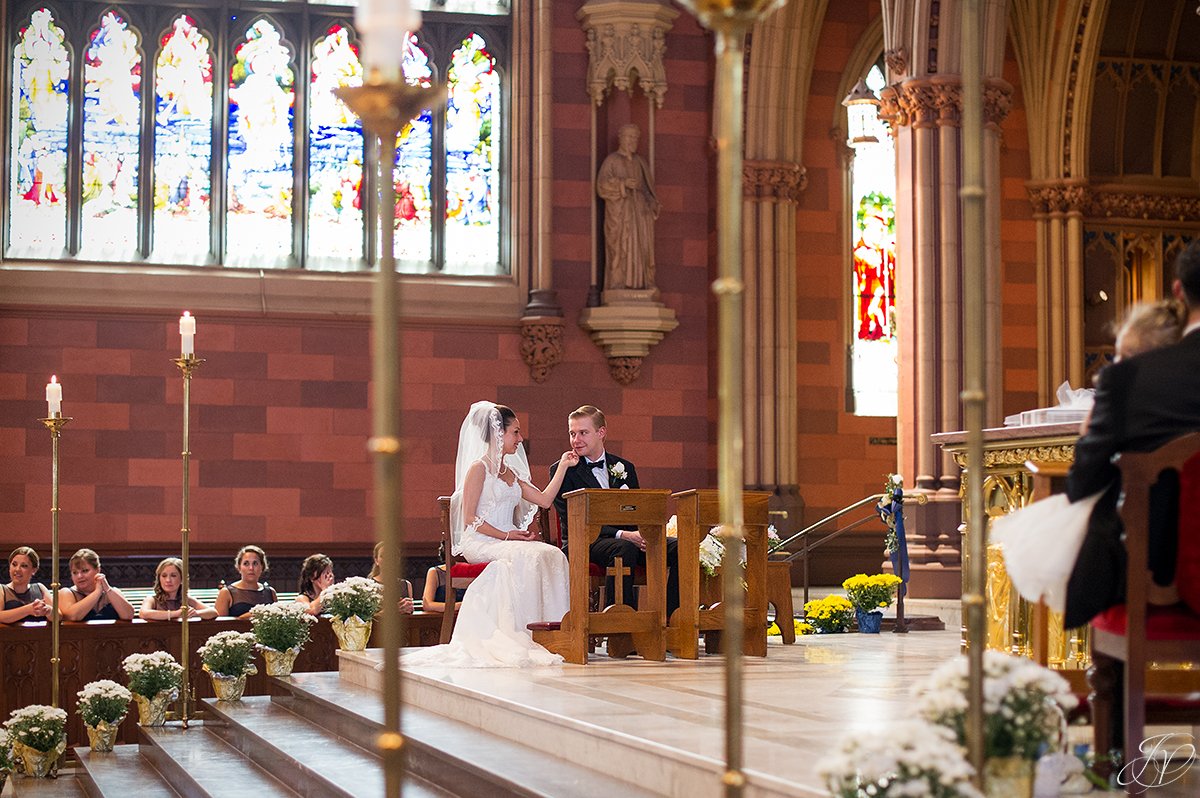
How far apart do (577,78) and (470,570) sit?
26.1ft

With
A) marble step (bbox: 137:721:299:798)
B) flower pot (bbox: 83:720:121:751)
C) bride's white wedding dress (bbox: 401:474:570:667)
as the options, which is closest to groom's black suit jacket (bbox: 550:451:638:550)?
bride's white wedding dress (bbox: 401:474:570:667)

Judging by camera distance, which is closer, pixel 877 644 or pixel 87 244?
pixel 877 644

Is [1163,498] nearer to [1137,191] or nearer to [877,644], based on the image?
[877,644]

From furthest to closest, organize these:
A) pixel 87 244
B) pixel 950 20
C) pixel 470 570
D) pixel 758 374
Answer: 1. pixel 758 374
2. pixel 87 244
3. pixel 950 20
4. pixel 470 570

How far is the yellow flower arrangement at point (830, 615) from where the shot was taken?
1112 cm

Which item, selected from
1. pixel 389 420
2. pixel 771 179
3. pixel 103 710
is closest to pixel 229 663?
pixel 103 710

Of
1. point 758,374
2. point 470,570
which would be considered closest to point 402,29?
point 470,570

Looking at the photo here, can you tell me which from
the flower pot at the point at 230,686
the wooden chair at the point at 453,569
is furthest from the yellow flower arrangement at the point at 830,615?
the flower pot at the point at 230,686

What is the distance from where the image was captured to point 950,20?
1232 centimetres

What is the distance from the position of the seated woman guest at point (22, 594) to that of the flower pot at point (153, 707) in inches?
66.6

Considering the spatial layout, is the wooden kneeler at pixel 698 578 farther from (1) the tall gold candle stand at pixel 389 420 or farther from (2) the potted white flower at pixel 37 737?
(1) the tall gold candle stand at pixel 389 420

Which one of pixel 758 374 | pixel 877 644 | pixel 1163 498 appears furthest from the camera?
pixel 758 374

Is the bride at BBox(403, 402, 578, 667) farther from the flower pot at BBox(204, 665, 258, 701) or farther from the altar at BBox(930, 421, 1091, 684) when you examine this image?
the altar at BBox(930, 421, 1091, 684)

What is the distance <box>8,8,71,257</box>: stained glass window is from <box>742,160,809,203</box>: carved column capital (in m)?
6.72
